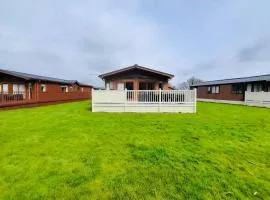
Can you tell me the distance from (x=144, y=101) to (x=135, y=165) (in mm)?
8406

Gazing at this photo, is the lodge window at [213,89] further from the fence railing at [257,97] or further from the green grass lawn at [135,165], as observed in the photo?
the green grass lawn at [135,165]

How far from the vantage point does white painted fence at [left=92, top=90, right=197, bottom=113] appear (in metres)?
12.1

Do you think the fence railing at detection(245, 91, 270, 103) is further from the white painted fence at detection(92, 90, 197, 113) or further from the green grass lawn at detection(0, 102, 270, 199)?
the green grass lawn at detection(0, 102, 270, 199)

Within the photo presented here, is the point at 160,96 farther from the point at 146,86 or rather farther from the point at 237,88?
the point at 237,88

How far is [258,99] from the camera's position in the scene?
1814 cm

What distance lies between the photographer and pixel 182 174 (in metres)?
3.73

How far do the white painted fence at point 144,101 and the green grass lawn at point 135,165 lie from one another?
5.31 m

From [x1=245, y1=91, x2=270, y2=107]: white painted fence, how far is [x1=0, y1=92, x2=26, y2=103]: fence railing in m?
23.5

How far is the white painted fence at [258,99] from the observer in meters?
17.1

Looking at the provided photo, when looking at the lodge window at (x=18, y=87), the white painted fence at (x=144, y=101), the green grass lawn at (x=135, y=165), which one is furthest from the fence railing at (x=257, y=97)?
the lodge window at (x=18, y=87)

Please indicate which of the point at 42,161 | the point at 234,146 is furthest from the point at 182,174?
the point at 42,161

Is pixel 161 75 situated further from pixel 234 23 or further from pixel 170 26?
pixel 234 23

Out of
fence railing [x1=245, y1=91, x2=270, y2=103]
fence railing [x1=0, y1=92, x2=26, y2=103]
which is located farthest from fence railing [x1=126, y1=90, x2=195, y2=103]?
fence railing [x1=0, y1=92, x2=26, y2=103]

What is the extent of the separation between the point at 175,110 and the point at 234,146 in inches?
270
